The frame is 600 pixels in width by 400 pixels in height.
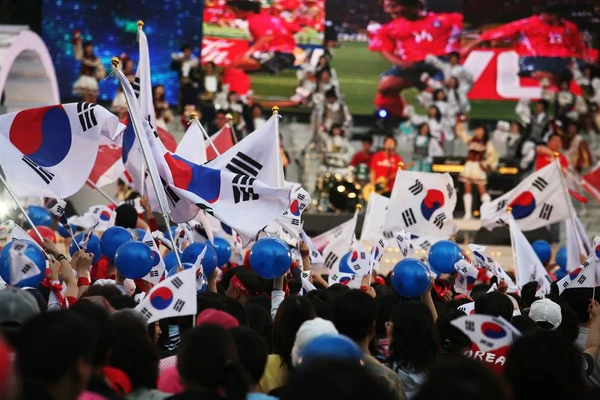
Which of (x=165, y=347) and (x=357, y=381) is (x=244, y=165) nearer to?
(x=165, y=347)

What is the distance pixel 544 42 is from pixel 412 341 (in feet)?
64.5

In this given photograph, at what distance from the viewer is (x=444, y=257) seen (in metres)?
8.40

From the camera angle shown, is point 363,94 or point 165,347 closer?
point 165,347

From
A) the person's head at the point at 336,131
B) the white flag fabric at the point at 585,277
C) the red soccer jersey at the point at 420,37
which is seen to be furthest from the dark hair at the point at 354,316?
the red soccer jersey at the point at 420,37

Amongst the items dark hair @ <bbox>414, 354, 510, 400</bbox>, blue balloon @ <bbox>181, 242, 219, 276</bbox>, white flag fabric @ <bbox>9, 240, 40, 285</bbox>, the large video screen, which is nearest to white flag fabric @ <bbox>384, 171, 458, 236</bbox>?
blue balloon @ <bbox>181, 242, 219, 276</bbox>

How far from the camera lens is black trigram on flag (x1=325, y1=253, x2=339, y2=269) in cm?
1002

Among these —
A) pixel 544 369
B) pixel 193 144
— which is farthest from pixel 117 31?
pixel 544 369

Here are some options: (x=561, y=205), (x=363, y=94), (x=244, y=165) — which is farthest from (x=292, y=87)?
(x=244, y=165)

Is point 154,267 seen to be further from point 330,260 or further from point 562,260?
point 562,260

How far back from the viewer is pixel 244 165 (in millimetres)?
8383

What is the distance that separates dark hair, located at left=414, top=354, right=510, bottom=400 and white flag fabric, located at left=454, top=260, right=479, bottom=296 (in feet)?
14.9

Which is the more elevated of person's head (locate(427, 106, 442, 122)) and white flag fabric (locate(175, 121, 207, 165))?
white flag fabric (locate(175, 121, 207, 165))

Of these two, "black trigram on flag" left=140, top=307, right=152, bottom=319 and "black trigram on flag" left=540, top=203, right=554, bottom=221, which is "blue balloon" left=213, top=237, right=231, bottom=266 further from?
"black trigram on flag" left=540, top=203, right=554, bottom=221

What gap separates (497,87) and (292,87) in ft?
14.5
